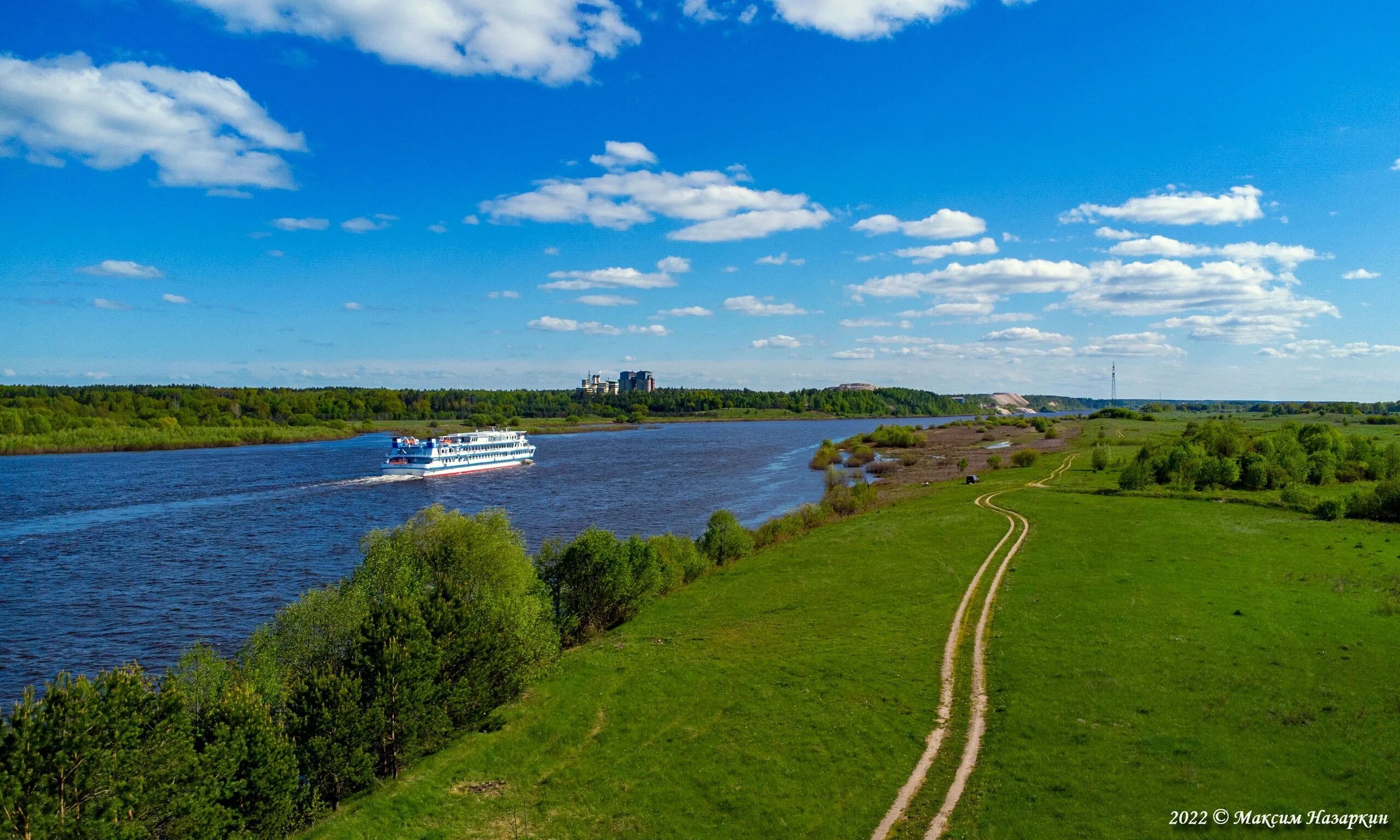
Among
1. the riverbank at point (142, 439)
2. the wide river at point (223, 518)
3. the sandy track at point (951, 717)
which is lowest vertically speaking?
the wide river at point (223, 518)

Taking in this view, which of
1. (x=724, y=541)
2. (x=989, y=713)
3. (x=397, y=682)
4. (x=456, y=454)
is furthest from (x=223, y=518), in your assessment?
(x=989, y=713)

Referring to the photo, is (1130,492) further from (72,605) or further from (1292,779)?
(72,605)

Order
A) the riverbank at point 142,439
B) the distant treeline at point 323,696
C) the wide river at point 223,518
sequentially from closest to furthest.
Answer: the distant treeline at point 323,696 → the wide river at point 223,518 → the riverbank at point 142,439

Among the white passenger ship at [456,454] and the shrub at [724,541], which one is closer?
the shrub at [724,541]

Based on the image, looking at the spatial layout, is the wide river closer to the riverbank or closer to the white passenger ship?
the white passenger ship

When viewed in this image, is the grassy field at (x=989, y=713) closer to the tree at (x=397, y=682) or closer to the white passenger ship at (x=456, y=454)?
the tree at (x=397, y=682)

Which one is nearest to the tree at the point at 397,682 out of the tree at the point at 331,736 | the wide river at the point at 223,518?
the tree at the point at 331,736

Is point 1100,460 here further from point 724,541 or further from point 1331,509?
point 724,541
